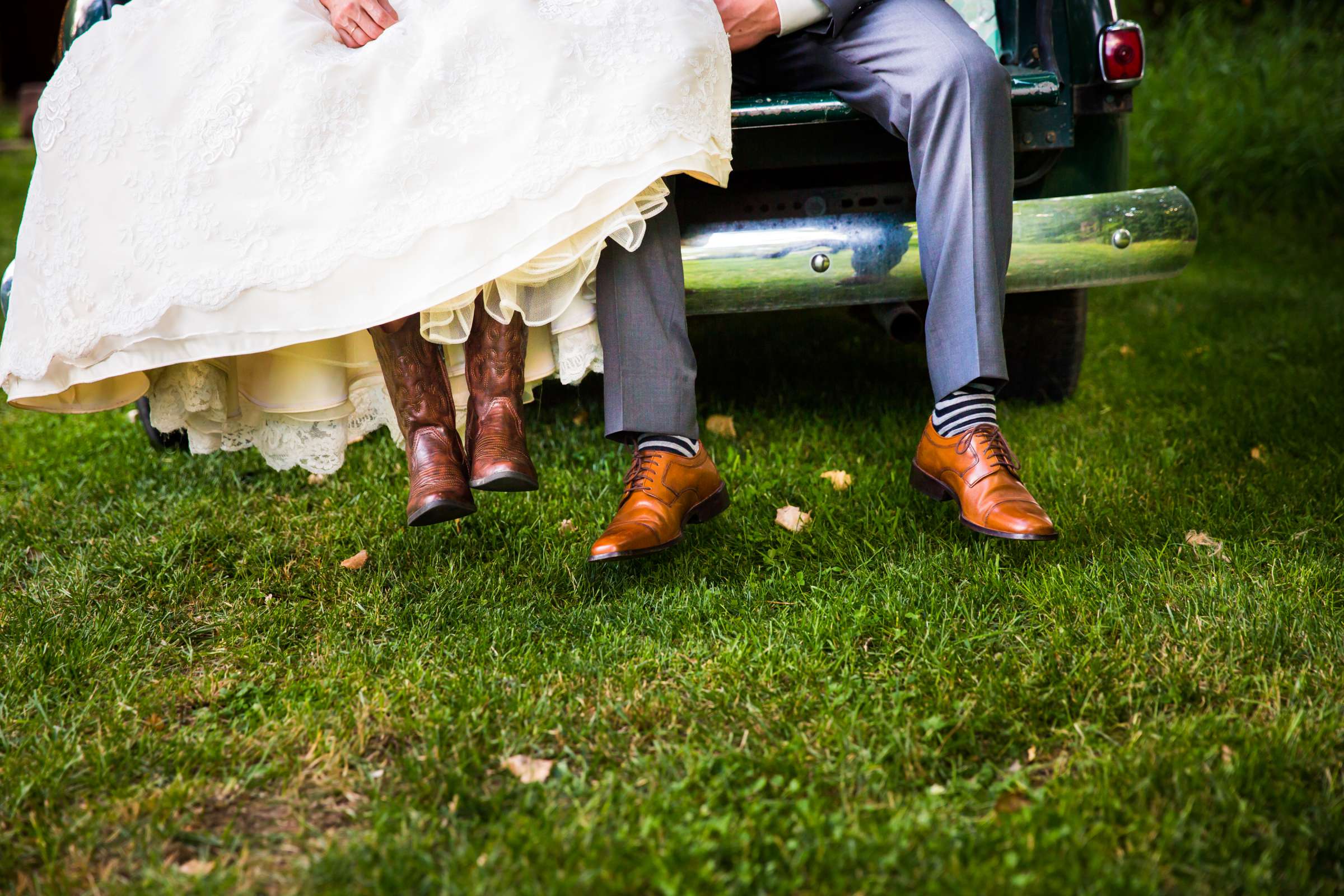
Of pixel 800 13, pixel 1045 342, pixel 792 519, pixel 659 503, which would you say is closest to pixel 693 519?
pixel 659 503

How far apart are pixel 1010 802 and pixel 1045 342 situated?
1789mm

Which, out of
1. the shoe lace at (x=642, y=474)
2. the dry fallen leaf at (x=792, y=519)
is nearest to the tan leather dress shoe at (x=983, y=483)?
the dry fallen leaf at (x=792, y=519)

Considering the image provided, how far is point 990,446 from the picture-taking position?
6.28 feet

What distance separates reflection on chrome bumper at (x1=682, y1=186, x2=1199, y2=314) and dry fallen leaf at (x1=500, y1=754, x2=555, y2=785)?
1.12 meters

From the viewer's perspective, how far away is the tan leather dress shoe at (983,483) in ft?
5.92

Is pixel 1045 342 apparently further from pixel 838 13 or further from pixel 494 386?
pixel 494 386

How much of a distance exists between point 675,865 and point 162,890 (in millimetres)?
599

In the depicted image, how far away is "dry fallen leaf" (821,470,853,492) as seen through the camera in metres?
2.34

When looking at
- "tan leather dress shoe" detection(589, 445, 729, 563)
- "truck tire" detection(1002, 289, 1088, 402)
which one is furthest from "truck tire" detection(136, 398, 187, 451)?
"truck tire" detection(1002, 289, 1088, 402)

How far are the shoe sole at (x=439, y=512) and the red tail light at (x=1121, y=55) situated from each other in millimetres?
1717

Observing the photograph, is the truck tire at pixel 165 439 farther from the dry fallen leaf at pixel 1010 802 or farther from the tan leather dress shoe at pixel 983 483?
the dry fallen leaf at pixel 1010 802

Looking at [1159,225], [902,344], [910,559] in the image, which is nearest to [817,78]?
[1159,225]

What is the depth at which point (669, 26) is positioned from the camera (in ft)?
6.24

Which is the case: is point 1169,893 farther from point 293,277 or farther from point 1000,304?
point 293,277
